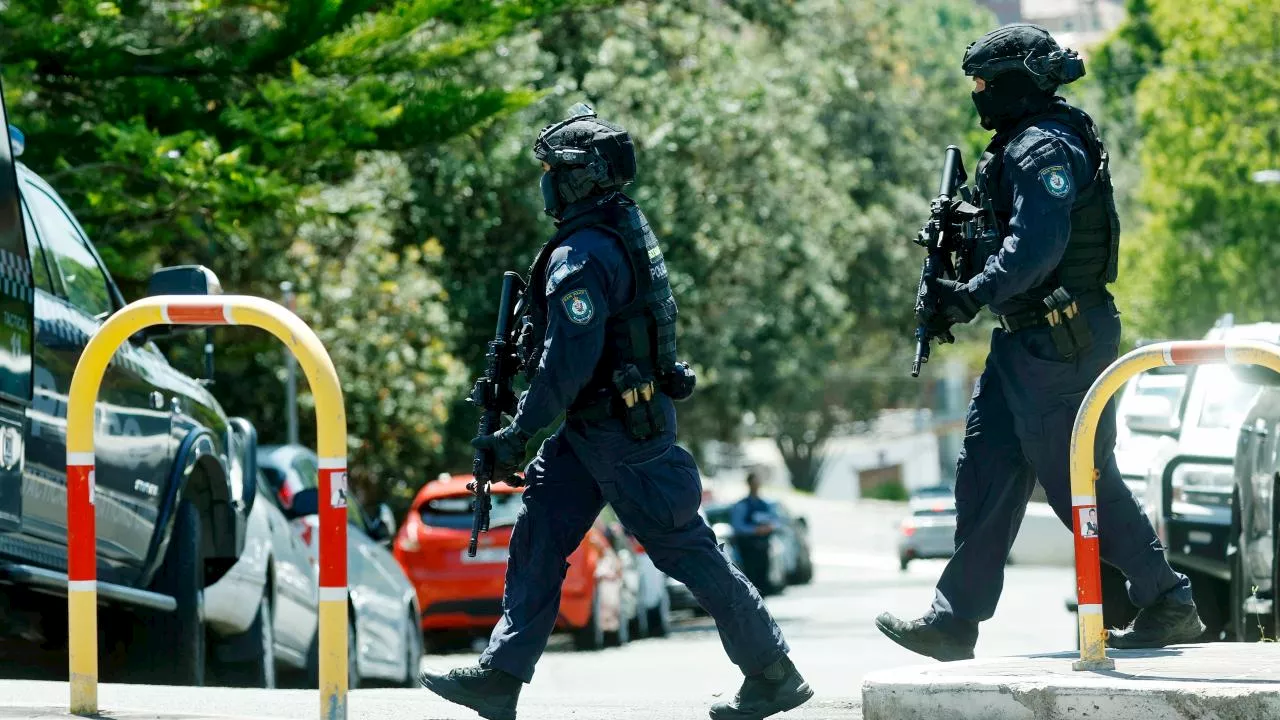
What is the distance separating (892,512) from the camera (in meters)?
62.9

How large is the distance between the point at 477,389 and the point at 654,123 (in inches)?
792

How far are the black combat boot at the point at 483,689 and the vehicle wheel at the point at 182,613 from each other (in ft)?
9.04

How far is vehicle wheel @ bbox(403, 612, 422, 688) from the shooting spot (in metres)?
13.5

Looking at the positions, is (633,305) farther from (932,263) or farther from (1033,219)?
(1033,219)

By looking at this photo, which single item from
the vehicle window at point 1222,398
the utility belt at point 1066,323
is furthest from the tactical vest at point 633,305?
the vehicle window at point 1222,398

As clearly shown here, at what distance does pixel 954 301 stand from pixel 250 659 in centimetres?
493

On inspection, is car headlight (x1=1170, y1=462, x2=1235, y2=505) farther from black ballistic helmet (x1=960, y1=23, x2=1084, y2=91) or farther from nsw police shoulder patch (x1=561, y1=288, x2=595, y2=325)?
nsw police shoulder patch (x1=561, y1=288, x2=595, y2=325)

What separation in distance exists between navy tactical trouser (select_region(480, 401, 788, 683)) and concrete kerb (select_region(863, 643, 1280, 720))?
0.46 meters

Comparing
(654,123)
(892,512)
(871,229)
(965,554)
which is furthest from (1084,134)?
(892,512)

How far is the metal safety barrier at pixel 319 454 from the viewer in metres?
5.52

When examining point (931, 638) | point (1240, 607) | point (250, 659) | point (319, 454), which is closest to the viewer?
point (319, 454)

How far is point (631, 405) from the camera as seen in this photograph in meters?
6.20

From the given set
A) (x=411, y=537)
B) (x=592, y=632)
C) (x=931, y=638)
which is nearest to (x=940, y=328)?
(x=931, y=638)

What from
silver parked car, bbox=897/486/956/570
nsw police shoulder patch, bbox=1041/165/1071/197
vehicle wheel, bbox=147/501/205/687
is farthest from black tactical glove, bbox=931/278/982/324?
silver parked car, bbox=897/486/956/570
